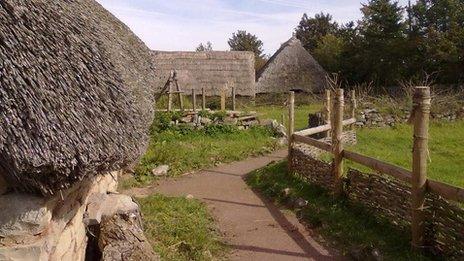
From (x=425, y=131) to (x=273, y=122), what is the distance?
33.6 feet

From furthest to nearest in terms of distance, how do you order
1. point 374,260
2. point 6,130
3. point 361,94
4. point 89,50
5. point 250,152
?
1. point 361,94
2. point 250,152
3. point 374,260
4. point 89,50
5. point 6,130

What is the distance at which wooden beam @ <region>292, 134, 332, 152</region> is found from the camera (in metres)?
8.16

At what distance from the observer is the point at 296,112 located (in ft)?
71.4

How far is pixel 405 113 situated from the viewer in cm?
1706

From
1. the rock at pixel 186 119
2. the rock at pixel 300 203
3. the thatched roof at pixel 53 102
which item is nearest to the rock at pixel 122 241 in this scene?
the thatched roof at pixel 53 102

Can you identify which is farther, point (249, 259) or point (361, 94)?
point (361, 94)

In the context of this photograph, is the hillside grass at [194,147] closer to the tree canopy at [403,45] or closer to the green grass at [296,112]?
the green grass at [296,112]

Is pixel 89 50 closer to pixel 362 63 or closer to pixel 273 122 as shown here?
pixel 273 122

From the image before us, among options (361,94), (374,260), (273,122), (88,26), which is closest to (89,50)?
(88,26)

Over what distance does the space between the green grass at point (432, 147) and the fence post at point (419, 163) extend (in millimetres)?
2916

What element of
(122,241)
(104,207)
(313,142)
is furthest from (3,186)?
(313,142)

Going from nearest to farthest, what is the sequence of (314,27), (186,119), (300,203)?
(300,203) < (186,119) < (314,27)

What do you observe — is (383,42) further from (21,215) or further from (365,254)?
(21,215)

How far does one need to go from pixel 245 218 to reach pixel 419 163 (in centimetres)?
297
